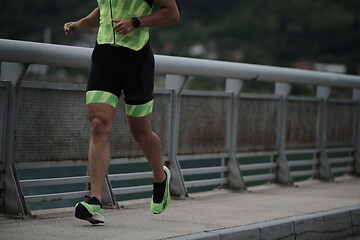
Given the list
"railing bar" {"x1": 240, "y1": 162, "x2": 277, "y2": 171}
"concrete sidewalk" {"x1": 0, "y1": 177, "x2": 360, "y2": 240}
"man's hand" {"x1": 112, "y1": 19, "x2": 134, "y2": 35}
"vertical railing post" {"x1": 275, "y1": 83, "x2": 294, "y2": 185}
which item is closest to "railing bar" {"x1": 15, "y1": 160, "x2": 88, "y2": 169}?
"concrete sidewalk" {"x1": 0, "y1": 177, "x2": 360, "y2": 240}

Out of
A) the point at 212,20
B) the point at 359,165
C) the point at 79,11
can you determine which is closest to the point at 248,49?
the point at 212,20

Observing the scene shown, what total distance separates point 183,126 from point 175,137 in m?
0.26

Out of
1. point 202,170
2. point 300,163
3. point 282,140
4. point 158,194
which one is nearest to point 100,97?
point 158,194

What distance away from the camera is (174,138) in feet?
28.9

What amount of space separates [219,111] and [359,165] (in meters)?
3.64

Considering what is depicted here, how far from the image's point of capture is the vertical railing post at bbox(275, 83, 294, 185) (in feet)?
34.8

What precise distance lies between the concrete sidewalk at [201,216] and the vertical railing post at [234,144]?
18 cm

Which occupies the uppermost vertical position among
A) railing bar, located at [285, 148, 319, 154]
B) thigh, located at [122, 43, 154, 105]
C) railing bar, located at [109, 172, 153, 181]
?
thigh, located at [122, 43, 154, 105]

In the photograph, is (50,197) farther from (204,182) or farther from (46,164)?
(204,182)

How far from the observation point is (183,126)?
904 cm

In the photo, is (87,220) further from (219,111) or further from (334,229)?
(219,111)

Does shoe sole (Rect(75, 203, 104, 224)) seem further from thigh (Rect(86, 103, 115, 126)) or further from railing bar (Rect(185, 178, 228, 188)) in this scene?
railing bar (Rect(185, 178, 228, 188))

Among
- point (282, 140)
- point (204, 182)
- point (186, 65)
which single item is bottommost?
point (204, 182)

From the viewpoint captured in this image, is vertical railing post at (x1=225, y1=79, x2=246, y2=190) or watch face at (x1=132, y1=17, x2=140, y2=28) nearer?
watch face at (x1=132, y1=17, x2=140, y2=28)
